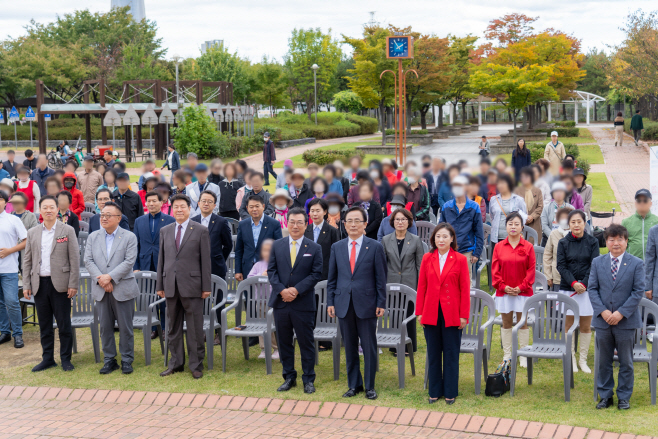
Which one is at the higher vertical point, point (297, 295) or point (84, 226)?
point (84, 226)

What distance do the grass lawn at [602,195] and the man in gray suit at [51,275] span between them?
1242 cm

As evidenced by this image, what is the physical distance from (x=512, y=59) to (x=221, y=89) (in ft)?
57.4

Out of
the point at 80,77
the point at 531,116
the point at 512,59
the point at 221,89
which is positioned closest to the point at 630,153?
the point at 512,59

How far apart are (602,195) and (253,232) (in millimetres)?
13442

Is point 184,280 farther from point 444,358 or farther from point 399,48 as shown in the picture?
point 399,48

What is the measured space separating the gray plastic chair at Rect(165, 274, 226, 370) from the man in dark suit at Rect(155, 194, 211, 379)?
0.14 meters

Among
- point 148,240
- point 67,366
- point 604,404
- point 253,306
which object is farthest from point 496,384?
point 67,366

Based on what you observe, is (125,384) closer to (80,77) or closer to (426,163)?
(426,163)

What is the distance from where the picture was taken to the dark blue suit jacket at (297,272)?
22.0 ft

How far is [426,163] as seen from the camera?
9000 millimetres

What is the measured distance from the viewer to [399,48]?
1634 centimetres

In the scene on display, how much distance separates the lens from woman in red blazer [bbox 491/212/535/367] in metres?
6.97

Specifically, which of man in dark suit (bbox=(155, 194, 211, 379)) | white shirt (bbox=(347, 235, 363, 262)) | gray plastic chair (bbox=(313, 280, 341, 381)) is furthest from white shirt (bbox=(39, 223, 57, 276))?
white shirt (bbox=(347, 235, 363, 262))

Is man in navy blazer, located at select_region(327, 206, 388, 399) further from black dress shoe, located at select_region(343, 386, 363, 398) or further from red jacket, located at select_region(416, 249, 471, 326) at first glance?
red jacket, located at select_region(416, 249, 471, 326)
